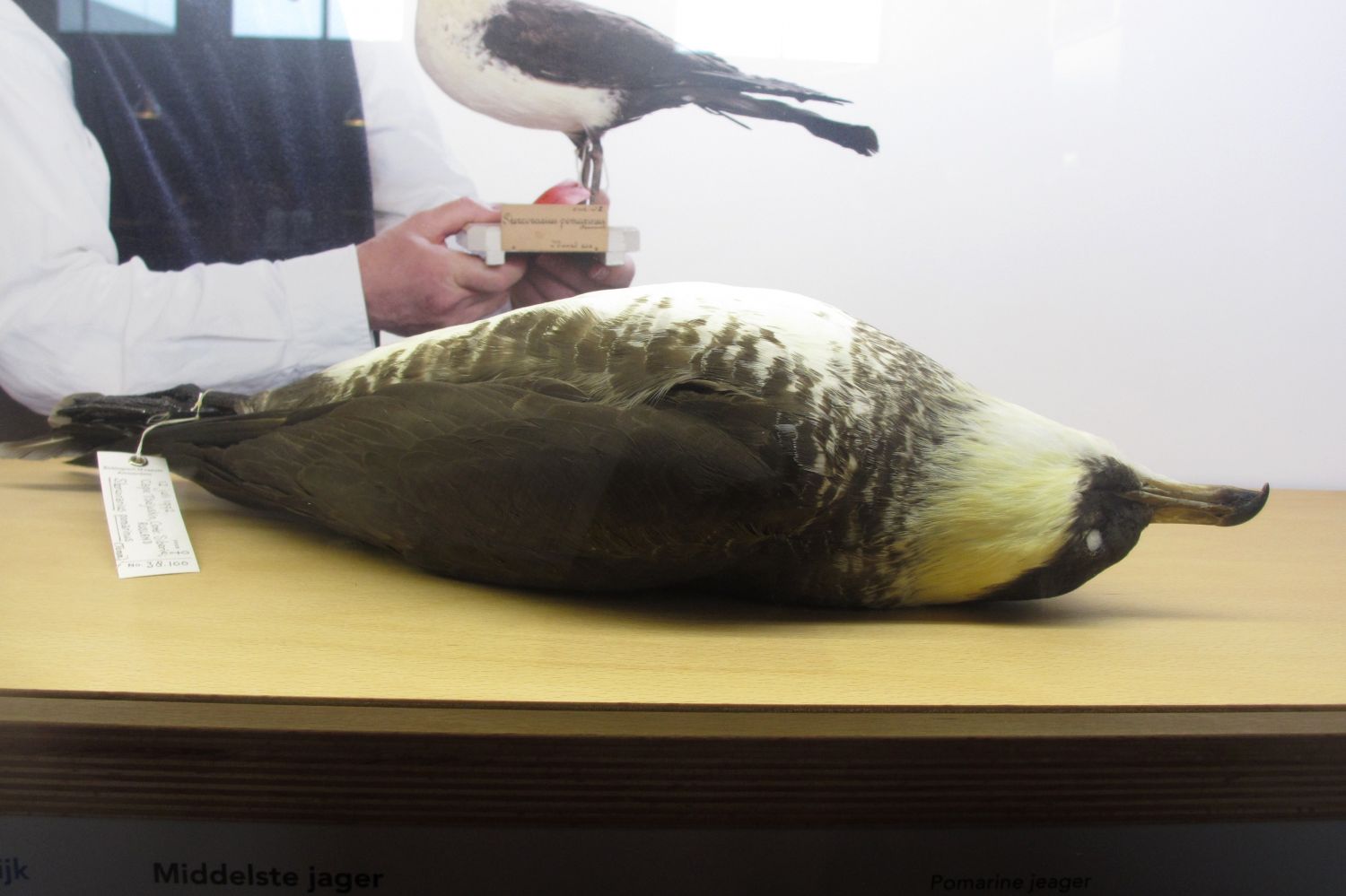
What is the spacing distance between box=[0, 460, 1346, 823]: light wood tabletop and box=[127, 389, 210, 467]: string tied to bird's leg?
0.27m

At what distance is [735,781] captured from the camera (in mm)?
706

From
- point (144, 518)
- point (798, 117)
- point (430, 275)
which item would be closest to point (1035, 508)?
point (798, 117)

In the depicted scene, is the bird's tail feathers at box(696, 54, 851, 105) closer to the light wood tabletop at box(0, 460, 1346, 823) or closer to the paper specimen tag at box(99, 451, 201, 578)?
the light wood tabletop at box(0, 460, 1346, 823)

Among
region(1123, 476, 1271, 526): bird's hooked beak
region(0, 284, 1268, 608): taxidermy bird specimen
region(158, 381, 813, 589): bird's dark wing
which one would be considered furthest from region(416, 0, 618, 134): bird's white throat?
region(1123, 476, 1271, 526): bird's hooked beak

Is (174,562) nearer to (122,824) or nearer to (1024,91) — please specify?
(122,824)

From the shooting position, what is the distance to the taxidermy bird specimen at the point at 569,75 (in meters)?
1.08

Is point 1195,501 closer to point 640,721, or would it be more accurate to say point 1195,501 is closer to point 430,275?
point 640,721

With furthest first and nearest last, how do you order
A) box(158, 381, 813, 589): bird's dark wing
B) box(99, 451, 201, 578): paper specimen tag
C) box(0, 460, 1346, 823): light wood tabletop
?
box(99, 451, 201, 578): paper specimen tag
box(158, 381, 813, 589): bird's dark wing
box(0, 460, 1346, 823): light wood tabletop

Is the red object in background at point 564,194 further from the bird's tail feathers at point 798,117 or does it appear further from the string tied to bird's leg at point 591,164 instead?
the bird's tail feathers at point 798,117

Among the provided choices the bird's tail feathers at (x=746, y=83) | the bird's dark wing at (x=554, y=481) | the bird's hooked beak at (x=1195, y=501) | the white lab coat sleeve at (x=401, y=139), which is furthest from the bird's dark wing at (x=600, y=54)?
the bird's hooked beak at (x=1195, y=501)

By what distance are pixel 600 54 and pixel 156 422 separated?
694 millimetres

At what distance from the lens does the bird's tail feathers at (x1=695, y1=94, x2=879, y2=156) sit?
1081 mm

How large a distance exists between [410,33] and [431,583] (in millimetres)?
653

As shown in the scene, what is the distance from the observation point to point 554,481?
33.0 inches
